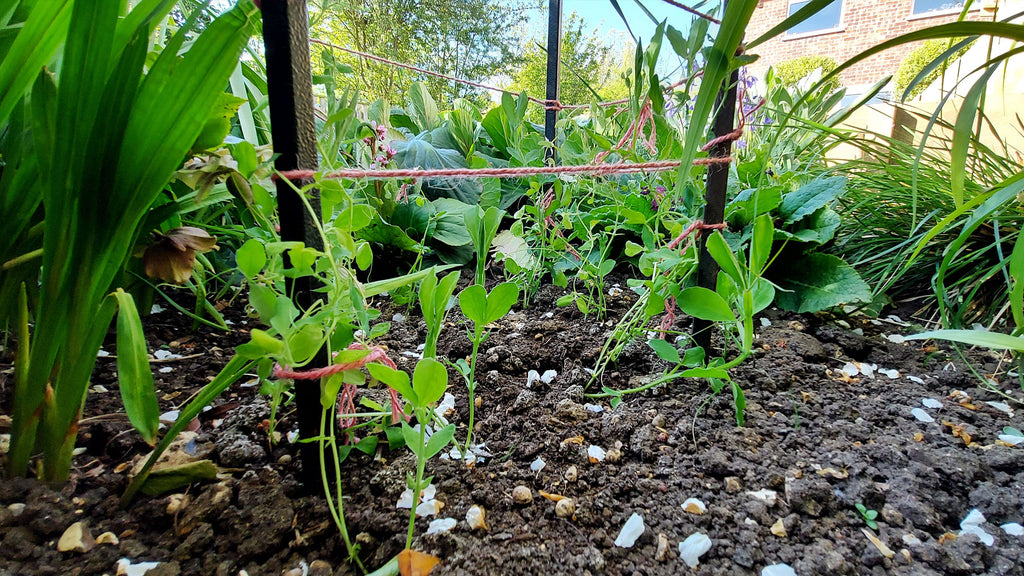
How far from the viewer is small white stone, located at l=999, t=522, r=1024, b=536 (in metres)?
0.57

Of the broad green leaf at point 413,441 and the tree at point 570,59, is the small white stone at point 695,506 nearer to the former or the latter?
the broad green leaf at point 413,441

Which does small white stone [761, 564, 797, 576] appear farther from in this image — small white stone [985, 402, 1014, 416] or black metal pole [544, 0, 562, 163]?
black metal pole [544, 0, 562, 163]

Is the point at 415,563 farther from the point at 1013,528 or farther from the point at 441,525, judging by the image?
the point at 1013,528

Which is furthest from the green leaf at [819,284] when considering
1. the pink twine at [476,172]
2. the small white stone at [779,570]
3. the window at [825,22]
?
the window at [825,22]

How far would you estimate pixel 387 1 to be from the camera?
33.4 ft

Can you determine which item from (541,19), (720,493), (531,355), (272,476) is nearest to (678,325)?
(531,355)

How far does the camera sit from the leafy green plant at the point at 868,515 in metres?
0.58

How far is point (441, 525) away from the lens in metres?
0.56

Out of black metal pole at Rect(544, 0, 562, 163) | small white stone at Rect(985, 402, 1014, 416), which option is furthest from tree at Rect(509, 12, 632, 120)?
small white stone at Rect(985, 402, 1014, 416)

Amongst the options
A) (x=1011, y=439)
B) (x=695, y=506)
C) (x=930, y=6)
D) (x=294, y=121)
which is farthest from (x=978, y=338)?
(x=930, y=6)

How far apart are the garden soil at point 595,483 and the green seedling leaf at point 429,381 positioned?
181 mm

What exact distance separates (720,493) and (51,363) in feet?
2.43

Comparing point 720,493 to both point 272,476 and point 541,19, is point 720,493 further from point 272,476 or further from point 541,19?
point 541,19

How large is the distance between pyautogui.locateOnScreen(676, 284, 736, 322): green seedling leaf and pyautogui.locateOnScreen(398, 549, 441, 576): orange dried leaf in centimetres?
42
